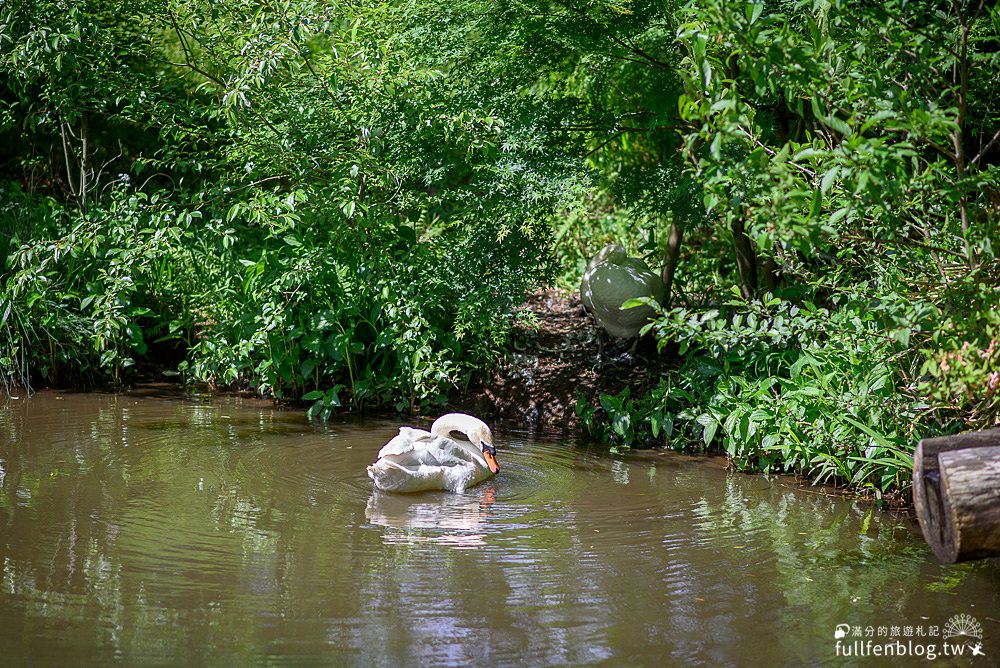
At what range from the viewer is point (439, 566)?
178 inches

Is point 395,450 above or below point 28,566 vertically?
above

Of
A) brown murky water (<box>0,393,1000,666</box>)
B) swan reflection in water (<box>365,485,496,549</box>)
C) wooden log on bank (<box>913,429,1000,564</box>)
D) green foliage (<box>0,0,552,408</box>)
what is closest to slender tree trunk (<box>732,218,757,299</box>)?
green foliage (<box>0,0,552,408</box>)

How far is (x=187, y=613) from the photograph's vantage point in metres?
3.92

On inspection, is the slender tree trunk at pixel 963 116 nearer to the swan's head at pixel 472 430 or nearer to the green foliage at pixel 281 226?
the swan's head at pixel 472 430

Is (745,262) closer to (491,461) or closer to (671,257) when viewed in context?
(671,257)

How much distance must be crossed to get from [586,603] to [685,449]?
312 cm

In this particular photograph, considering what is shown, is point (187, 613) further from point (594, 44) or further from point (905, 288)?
point (594, 44)

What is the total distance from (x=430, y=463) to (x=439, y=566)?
1.35m

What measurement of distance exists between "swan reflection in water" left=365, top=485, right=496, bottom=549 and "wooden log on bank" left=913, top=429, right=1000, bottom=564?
2030 mm

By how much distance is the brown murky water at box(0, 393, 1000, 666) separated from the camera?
3723 mm

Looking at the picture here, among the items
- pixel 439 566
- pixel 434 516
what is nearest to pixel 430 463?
pixel 434 516

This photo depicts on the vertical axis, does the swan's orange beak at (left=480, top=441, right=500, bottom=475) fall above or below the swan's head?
below

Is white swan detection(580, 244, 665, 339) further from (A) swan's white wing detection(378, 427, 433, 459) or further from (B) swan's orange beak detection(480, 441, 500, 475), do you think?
(A) swan's white wing detection(378, 427, 433, 459)

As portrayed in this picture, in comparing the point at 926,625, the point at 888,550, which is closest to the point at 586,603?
Result: the point at 926,625
